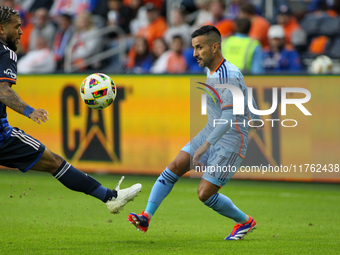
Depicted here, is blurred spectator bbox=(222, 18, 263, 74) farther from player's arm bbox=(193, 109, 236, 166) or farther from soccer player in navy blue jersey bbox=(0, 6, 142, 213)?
soccer player in navy blue jersey bbox=(0, 6, 142, 213)

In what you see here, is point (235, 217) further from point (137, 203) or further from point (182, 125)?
point (182, 125)

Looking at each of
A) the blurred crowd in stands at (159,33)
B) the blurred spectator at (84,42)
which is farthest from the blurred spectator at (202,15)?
the blurred spectator at (84,42)

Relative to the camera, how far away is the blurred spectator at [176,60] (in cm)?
1129

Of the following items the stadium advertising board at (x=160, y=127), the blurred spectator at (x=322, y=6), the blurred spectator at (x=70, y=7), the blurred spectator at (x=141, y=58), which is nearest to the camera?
the stadium advertising board at (x=160, y=127)

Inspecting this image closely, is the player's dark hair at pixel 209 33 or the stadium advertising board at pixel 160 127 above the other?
the player's dark hair at pixel 209 33

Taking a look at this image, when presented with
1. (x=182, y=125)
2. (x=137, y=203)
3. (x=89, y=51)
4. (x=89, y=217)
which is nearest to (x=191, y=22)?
(x=89, y=51)

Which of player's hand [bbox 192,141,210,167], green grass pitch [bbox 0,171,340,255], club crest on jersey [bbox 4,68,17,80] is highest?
club crest on jersey [bbox 4,68,17,80]

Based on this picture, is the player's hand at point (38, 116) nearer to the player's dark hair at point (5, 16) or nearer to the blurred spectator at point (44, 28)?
the player's dark hair at point (5, 16)

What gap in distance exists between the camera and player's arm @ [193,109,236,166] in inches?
203

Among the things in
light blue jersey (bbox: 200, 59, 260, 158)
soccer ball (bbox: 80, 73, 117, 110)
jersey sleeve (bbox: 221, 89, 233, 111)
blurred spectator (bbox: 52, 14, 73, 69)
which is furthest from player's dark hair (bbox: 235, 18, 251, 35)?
blurred spectator (bbox: 52, 14, 73, 69)

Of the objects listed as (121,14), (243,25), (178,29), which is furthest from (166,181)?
(121,14)

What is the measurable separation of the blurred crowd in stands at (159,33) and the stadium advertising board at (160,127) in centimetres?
119

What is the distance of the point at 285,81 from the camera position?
30.6ft

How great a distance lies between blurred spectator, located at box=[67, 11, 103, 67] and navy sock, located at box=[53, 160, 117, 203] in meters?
8.00
